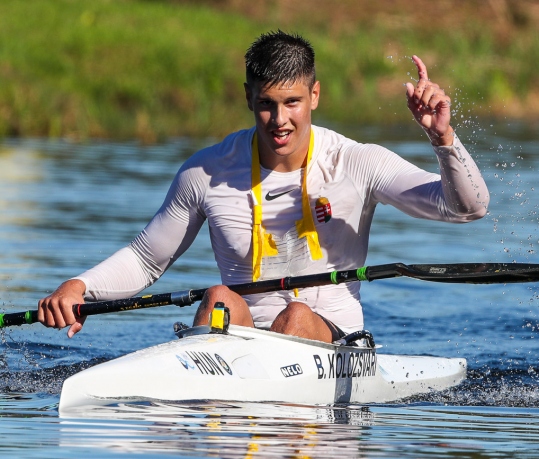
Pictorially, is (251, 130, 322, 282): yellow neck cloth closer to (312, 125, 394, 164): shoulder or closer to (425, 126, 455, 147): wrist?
(312, 125, 394, 164): shoulder

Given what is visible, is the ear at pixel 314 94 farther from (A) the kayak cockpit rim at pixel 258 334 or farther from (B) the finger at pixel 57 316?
(B) the finger at pixel 57 316

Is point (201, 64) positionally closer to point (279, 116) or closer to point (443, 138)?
point (279, 116)

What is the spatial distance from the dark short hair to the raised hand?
0.57 m

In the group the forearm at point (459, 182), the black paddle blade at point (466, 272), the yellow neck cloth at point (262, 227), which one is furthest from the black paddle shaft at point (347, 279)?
the forearm at point (459, 182)

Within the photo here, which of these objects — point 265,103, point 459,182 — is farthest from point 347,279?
point 265,103

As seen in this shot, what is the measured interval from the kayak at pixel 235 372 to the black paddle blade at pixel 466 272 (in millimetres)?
411

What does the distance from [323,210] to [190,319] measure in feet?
10.1

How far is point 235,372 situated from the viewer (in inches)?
202

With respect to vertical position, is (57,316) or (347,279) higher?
(347,279)

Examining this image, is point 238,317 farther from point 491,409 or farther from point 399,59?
point 399,59

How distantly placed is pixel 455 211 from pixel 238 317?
1.08 metres

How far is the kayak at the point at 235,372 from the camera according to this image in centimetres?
488

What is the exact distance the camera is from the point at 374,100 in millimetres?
26625

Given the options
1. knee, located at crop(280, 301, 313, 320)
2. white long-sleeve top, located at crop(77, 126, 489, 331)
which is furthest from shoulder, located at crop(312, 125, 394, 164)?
A: knee, located at crop(280, 301, 313, 320)
